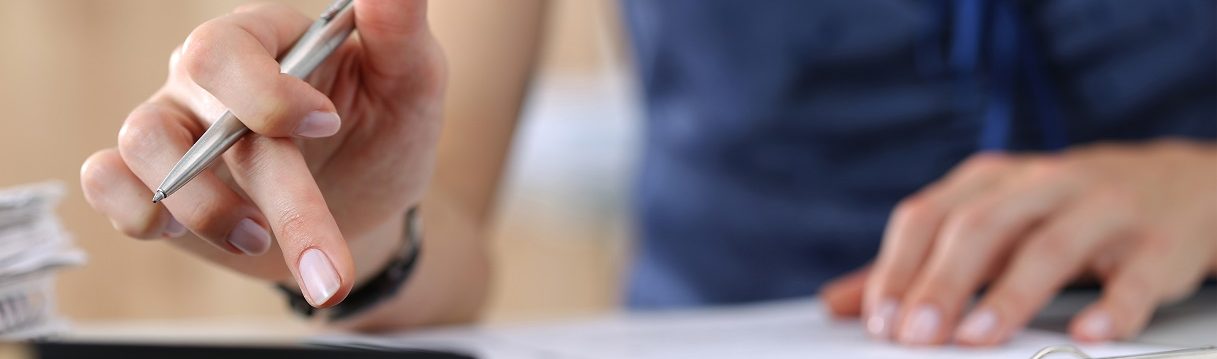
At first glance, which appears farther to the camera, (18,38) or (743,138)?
(743,138)

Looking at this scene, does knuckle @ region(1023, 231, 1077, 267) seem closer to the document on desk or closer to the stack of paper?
the document on desk

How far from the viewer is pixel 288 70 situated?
0.23 meters

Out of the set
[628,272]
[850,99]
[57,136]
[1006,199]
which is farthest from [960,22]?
[57,136]

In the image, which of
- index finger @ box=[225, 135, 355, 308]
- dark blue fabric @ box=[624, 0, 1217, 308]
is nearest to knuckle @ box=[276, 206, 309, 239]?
index finger @ box=[225, 135, 355, 308]

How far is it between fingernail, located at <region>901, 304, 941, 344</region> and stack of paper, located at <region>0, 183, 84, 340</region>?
10.1 inches

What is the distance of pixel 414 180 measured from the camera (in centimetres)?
29

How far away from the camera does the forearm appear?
424 mm

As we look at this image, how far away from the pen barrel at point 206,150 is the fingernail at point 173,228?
2cm

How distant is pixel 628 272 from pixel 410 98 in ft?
2.00

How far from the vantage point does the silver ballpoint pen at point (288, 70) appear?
0.72 ft

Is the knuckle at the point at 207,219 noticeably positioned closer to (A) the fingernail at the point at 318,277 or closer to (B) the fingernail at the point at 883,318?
(A) the fingernail at the point at 318,277

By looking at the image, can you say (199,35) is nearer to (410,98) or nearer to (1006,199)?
(410,98)

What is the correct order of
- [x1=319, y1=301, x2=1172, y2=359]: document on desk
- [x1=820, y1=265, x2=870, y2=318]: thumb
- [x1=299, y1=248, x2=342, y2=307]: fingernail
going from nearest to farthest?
[x1=299, y1=248, x2=342, y2=307]: fingernail, [x1=319, y1=301, x2=1172, y2=359]: document on desk, [x1=820, y1=265, x2=870, y2=318]: thumb

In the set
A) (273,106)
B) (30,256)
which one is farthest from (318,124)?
(30,256)
